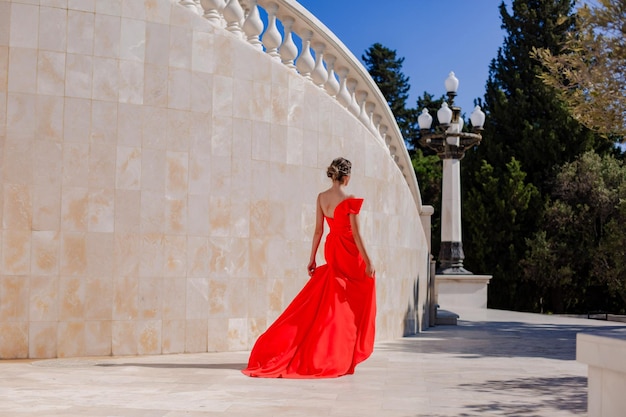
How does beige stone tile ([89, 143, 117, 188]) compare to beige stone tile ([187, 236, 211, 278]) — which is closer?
beige stone tile ([89, 143, 117, 188])

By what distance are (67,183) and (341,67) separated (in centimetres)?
414

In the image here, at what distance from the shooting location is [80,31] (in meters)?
8.37

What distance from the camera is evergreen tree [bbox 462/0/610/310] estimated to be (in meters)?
32.4

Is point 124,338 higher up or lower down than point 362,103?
lower down

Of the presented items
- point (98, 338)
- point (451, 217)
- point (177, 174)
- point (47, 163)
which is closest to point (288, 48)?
point (177, 174)

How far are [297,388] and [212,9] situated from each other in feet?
15.4

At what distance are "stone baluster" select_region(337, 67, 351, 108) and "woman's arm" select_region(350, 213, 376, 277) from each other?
10.5ft

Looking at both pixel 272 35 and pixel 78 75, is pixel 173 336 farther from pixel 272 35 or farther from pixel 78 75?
pixel 272 35

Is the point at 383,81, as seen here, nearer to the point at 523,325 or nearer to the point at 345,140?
the point at 523,325

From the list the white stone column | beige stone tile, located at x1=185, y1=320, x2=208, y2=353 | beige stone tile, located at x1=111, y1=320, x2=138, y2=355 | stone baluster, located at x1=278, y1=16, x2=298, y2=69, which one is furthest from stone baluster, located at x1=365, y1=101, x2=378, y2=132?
the white stone column

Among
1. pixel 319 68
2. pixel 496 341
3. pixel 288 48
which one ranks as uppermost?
pixel 288 48

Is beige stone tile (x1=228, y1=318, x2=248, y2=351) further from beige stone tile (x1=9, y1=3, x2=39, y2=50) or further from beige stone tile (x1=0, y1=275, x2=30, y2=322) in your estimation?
beige stone tile (x1=9, y1=3, x2=39, y2=50)

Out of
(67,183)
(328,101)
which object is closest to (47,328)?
(67,183)

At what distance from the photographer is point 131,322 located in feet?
27.7
